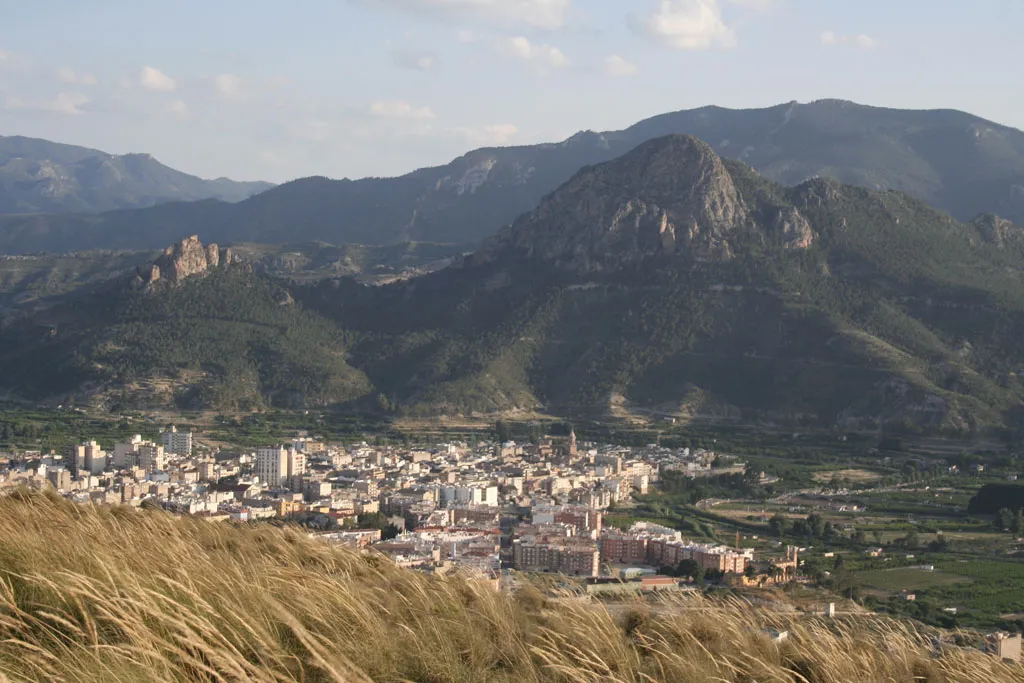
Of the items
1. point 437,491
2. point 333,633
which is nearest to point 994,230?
point 437,491

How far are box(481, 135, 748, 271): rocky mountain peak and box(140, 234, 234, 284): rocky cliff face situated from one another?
2228 centimetres

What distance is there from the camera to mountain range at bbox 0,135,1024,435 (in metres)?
76.7

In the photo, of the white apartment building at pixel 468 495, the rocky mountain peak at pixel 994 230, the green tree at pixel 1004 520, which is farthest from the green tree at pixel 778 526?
the rocky mountain peak at pixel 994 230

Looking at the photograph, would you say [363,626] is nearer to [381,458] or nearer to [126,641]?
[126,641]

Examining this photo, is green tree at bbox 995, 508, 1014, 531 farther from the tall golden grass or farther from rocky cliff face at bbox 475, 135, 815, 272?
rocky cliff face at bbox 475, 135, 815, 272

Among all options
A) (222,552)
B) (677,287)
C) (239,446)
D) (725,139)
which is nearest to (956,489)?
(239,446)

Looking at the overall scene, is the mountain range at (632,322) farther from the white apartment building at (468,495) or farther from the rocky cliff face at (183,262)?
the white apartment building at (468,495)

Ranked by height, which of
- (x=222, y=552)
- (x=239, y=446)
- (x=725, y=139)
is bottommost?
(x=239, y=446)

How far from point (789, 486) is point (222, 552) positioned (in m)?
45.3

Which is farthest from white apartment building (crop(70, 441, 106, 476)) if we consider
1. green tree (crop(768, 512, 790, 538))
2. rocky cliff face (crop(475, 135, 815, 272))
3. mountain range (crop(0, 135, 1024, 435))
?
rocky cliff face (crop(475, 135, 815, 272))

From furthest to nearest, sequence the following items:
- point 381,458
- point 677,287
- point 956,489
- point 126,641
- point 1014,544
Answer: point 677,287, point 381,458, point 956,489, point 1014,544, point 126,641

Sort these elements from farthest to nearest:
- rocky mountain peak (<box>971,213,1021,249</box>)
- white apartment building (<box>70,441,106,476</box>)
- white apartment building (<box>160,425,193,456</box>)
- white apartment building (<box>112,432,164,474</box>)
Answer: rocky mountain peak (<box>971,213,1021,249</box>), white apartment building (<box>160,425,193,456</box>), white apartment building (<box>112,432,164,474</box>), white apartment building (<box>70,441,106,476</box>)

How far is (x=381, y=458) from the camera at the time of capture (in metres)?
57.1

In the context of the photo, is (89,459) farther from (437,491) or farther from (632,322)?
(632,322)
